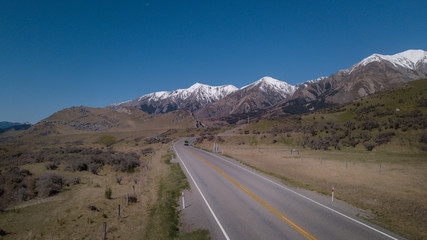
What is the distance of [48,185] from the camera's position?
61.8 feet

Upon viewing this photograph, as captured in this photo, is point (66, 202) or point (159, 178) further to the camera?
point (159, 178)

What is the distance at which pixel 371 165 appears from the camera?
26.0 meters

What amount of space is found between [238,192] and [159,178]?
1012 centimetres

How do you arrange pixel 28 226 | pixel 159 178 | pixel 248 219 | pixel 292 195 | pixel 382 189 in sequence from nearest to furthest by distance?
1. pixel 248 219
2. pixel 28 226
3. pixel 292 195
4. pixel 382 189
5. pixel 159 178

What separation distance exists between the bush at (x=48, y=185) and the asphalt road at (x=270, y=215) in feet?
41.0

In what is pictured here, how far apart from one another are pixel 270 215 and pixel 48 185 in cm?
1918

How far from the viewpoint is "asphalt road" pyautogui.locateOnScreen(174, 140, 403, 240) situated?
30.8 ft

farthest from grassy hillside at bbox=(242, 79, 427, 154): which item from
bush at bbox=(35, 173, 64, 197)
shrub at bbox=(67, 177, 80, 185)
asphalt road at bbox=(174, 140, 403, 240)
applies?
bush at bbox=(35, 173, 64, 197)

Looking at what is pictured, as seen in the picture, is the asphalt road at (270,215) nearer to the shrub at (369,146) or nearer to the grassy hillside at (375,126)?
the shrub at (369,146)

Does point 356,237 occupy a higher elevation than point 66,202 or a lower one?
higher

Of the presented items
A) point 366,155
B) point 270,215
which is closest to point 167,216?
point 270,215

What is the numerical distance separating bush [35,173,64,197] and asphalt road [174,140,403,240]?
1250 centimetres

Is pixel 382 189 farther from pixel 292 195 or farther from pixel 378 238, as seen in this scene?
pixel 378 238

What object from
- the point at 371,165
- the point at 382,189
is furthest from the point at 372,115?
the point at 382,189
